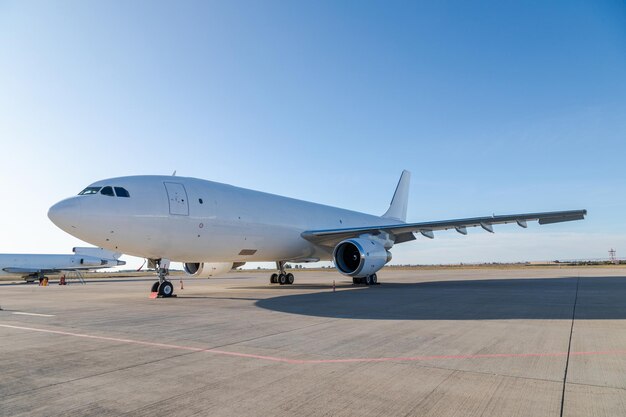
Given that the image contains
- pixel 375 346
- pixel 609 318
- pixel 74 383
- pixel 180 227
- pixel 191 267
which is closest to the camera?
pixel 74 383

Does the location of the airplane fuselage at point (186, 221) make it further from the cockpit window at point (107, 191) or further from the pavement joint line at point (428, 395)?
the pavement joint line at point (428, 395)

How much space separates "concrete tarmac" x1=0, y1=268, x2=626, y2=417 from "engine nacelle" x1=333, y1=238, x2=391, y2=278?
7382mm

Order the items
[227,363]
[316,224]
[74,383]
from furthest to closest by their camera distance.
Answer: [316,224] < [227,363] < [74,383]

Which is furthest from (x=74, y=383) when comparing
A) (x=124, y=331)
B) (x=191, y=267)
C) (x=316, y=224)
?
(x=316, y=224)

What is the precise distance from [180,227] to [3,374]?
876 centimetres

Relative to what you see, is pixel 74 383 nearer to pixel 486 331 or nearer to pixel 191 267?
pixel 486 331

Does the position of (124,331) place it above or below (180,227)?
below

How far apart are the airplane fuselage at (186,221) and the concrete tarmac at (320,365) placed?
3720mm

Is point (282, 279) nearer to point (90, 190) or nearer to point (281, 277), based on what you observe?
point (281, 277)

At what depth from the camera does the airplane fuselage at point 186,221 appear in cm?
1118

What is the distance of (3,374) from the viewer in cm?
409

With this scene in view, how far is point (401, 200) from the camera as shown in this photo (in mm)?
30109

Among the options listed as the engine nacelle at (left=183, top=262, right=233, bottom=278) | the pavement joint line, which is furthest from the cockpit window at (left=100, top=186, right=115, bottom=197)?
the pavement joint line

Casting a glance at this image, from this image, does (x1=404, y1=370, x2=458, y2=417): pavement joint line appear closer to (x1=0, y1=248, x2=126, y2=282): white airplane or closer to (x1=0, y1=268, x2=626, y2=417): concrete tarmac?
(x1=0, y1=268, x2=626, y2=417): concrete tarmac
